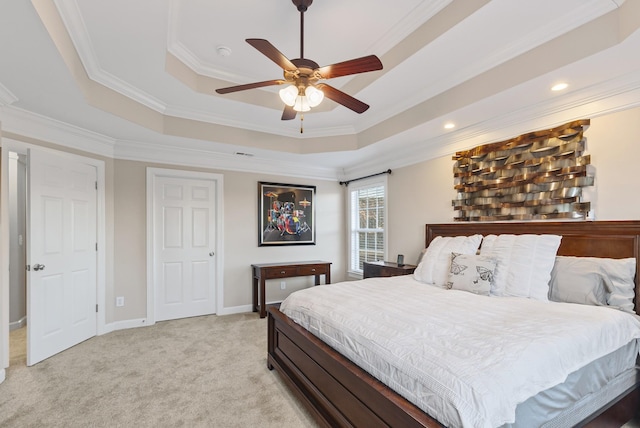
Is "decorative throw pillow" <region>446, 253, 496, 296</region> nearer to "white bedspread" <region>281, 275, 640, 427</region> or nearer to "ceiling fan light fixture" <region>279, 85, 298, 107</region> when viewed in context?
"white bedspread" <region>281, 275, 640, 427</region>

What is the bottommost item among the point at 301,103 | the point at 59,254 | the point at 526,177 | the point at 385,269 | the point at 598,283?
the point at 385,269

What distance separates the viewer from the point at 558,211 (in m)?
2.60

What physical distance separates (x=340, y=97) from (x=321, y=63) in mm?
1013

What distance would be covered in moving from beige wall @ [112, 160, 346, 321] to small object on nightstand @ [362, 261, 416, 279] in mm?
1271

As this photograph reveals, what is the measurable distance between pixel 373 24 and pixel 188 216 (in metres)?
3.30

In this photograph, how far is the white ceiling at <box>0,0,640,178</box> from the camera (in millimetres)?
1949

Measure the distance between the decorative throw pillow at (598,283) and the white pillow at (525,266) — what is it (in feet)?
0.36

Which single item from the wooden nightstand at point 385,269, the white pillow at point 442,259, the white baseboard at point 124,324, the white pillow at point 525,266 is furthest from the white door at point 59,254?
the white pillow at point 525,266

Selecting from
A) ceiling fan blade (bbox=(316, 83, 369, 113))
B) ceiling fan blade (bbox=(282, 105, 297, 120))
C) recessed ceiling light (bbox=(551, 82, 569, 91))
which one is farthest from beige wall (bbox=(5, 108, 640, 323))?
ceiling fan blade (bbox=(282, 105, 297, 120))

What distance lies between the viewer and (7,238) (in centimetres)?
273

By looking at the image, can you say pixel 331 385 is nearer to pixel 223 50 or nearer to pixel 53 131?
pixel 223 50

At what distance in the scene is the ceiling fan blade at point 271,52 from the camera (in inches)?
66.2

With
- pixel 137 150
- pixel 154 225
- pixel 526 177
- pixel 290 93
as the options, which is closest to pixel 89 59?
pixel 137 150

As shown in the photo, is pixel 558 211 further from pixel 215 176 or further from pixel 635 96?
pixel 215 176
